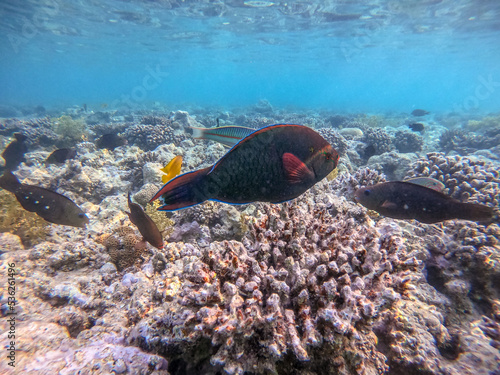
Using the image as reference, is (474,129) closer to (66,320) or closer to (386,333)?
(386,333)

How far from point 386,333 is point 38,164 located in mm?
10895

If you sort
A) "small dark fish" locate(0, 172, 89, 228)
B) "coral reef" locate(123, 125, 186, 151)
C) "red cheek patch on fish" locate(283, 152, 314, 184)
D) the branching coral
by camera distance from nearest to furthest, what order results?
"red cheek patch on fish" locate(283, 152, 314, 184), "small dark fish" locate(0, 172, 89, 228), the branching coral, "coral reef" locate(123, 125, 186, 151)

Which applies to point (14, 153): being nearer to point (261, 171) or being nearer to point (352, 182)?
point (261, 171)

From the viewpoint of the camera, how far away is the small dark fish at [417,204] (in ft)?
7.25

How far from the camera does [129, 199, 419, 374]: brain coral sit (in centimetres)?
160

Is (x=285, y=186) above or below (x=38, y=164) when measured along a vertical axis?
above

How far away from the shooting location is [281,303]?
1855 millimetres

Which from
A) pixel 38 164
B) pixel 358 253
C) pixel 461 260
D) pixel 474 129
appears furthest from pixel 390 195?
pixel 474 129

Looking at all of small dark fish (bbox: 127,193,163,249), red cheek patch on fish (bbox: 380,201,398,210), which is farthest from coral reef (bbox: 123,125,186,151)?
red cheek patch on fish (bbox: 380,201,398,210)

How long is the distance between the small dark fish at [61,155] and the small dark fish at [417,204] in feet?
25.1

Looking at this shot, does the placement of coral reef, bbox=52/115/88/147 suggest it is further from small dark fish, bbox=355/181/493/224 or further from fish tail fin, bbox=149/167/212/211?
small dark fish, bbox=355/181/493/224

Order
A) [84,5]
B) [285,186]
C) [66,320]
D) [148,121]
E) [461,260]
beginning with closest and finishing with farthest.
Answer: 1. [285,186]
2. [66,320]
3. [461,260]
4. [148,121]
5. [84,5]

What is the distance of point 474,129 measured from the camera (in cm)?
1791

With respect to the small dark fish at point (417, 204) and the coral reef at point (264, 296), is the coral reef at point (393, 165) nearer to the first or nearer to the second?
the coral reef at point (264, 296)
